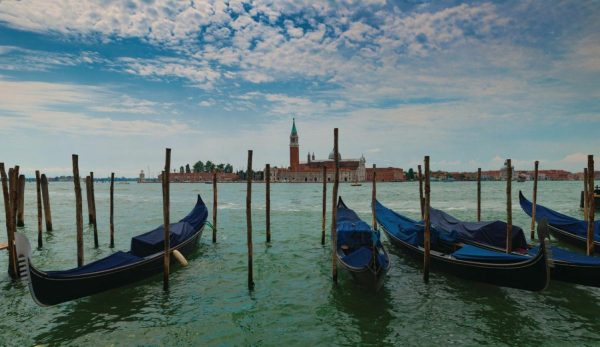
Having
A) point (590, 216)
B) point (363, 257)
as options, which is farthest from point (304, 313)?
point (590, 216)

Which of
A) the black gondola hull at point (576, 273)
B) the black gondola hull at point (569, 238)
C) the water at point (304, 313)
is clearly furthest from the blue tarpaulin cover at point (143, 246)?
the black gondola hull at point (569, 238)

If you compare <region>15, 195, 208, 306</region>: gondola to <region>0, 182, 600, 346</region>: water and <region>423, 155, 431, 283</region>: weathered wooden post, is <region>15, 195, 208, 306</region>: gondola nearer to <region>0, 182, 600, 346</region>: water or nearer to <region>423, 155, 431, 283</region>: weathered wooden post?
<region>0, 182, 600, 346</region>: water

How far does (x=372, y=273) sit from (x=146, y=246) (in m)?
5.03

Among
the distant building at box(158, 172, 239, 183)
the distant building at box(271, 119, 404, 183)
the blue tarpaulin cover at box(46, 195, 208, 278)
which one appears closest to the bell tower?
the distant building at box(271, 119, 404, 183)

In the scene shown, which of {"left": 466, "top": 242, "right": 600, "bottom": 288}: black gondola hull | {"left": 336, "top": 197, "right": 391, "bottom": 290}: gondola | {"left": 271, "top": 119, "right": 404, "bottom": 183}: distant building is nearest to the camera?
{"left": 466, "top": 242, "right": 600, "bottom": 288}: black gondola hull

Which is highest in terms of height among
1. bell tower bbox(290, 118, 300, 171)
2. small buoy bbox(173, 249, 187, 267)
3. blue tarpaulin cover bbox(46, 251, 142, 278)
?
bell tower bbox(290, 118, 300, 171)

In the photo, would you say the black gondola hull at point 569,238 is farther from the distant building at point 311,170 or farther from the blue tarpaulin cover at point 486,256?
the distant building at point 311,170

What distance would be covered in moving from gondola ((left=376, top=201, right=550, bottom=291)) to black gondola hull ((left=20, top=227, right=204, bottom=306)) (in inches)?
226

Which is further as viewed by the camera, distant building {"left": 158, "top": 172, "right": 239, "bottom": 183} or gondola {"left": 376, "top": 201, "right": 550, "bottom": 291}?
distant building {"left": 158, "top": 172, "right": 239, "bottom": 183}

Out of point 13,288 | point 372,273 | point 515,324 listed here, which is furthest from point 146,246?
point 515,324

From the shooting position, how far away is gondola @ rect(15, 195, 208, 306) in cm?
538

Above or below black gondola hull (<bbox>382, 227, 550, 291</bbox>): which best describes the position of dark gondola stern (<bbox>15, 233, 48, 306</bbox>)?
above

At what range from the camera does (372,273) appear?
6.09 m

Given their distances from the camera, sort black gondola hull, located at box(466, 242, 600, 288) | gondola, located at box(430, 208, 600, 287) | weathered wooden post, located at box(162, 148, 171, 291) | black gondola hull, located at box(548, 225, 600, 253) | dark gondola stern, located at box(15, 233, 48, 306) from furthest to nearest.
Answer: black gondola hull, located at box(548, 225, 600, 253) < weathered wooden post, located at box(162, 148, 171, 291) < gondola, located at box(430, 208, 600, 287) < black gondola hull, located at box(466, 242, 600, 288) < dark gondola stern, located at box(15, 233, 48, 306)
